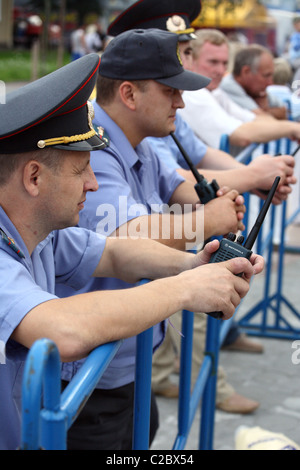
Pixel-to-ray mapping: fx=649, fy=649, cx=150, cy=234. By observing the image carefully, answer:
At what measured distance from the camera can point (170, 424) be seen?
138 inches

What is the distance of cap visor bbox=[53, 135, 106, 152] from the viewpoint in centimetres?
147

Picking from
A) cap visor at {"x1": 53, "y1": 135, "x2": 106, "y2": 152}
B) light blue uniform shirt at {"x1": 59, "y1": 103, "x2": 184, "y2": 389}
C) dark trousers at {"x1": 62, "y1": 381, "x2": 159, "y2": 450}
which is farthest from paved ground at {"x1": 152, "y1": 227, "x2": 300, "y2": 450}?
cap visor at {"x1": 53, "y1": 135, "x2": 106, "y2": 152}

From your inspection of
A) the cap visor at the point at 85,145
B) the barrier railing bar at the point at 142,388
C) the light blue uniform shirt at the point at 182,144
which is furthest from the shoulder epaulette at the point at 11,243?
the light blue uniform shirt at the point at 182,144

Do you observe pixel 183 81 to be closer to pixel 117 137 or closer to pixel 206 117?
pixel 117 137

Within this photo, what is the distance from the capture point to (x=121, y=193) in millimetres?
2035

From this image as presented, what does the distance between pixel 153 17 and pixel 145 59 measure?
2.18 ft

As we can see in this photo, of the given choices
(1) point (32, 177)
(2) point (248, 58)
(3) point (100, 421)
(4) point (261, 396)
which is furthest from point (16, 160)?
(2) point (248, 58)

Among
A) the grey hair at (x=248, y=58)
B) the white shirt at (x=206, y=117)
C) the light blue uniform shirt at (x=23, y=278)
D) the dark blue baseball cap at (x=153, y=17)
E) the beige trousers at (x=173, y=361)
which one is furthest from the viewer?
the grey hair at (x=248, y=58)

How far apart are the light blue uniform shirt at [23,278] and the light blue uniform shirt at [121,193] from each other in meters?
0.16

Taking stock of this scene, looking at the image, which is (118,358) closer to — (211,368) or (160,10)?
(211,368)

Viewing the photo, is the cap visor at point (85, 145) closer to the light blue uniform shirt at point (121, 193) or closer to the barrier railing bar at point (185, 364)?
the light blue uniform shirt at point (121, 193)

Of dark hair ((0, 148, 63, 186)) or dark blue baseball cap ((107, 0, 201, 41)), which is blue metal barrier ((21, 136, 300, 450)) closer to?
dark hair ((0, 148, 63, 186))

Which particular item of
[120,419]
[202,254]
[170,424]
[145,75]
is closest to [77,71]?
[202,254]

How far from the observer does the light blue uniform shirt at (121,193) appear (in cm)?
202
